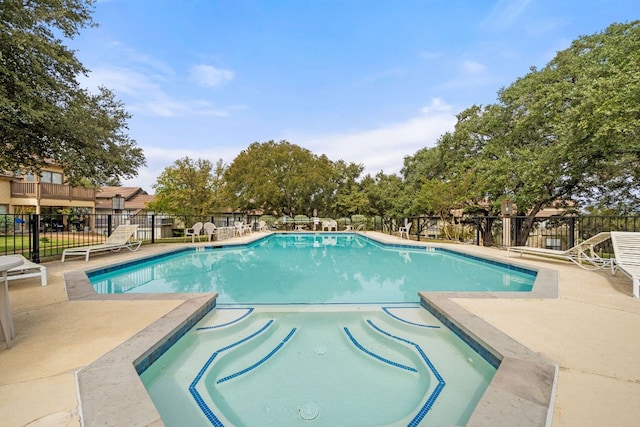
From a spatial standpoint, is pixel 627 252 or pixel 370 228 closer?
pixel 627 252

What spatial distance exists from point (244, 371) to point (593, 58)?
16.3 meters

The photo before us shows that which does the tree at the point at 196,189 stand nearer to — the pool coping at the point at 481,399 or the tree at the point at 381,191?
the pool coping at the point at 481,399

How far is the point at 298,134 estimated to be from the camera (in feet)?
81.4

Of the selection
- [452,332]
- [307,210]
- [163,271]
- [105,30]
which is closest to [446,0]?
[105,30]

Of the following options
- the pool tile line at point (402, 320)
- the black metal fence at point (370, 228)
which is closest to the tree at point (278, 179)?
the black metal fence at point (370, 228)

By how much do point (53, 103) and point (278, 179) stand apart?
A: 59.6ft

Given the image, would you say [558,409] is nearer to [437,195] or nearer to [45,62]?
[45,62]

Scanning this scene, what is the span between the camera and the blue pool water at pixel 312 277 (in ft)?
Answer: 18.4

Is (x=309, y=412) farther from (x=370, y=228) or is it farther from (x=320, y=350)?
(x=370, y=228)

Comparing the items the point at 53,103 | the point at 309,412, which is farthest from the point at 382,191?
the point at 309,412

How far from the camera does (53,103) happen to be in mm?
7039

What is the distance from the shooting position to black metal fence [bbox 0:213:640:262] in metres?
8.81

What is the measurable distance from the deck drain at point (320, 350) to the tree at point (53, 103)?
6566 mm

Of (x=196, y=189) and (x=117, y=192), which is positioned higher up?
(x=117, y=192)
